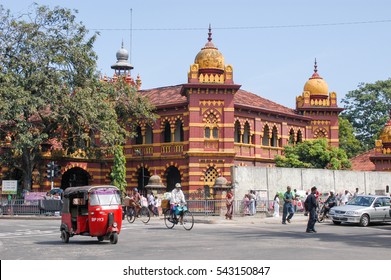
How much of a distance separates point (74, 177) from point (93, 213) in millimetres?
30962

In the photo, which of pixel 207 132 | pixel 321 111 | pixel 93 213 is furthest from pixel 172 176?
pixel 93 213

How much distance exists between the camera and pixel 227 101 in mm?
40406

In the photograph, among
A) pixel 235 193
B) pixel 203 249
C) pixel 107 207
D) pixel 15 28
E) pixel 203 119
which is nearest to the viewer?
pixel 203 249

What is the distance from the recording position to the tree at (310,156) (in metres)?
43.2

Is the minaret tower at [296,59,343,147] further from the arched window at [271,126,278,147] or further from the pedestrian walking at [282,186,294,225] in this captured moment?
the pedestrian walking at [282,186,294,225]

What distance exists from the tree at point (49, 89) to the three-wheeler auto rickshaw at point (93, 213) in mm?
17369

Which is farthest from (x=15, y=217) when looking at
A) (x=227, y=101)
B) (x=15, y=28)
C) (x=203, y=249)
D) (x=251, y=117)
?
(x=203, y=249)

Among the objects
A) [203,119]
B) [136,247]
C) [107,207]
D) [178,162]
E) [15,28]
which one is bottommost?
[136,247]

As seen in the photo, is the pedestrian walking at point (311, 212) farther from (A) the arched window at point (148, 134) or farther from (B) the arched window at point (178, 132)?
(A) the arched window at point (148, 134)

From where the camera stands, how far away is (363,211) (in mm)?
26016

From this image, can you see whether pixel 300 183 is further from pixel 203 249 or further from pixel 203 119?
pixel 203 249

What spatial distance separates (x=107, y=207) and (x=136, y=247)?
1764mm

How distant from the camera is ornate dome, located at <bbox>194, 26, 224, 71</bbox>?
133 feet

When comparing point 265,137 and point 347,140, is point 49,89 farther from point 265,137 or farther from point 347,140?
point 347,140
